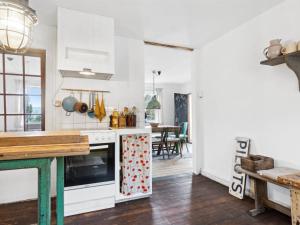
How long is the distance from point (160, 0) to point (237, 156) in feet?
7.25

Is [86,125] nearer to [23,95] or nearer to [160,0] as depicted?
[23,95]

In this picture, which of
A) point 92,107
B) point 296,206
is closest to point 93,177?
point 92,107

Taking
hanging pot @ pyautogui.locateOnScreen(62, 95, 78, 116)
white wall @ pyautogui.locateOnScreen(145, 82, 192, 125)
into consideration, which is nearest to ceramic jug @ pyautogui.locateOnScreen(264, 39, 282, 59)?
hanging pot @ pyautogui.locateOnScreen(62, 95, 78, 116)

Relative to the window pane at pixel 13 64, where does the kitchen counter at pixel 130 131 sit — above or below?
below

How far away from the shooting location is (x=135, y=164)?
8.09 feet

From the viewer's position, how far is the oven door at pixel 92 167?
2.15 m

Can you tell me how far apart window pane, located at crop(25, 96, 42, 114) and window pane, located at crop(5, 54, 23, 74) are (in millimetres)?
378

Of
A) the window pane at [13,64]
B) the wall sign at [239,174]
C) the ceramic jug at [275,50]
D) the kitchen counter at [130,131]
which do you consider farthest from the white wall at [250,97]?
the window pane at [13,64]

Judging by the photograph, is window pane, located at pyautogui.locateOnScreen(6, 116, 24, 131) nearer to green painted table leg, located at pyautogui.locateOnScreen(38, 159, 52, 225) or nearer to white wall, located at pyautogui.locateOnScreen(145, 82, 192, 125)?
green painted table leg, located at pyautogui.locateOnScreen(38, 159, 52, 225)

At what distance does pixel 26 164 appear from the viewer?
0.86 meters

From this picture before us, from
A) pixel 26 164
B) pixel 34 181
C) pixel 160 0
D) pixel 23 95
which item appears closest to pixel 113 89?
pixel 23 95

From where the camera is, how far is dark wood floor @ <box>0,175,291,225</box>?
199 centimetres

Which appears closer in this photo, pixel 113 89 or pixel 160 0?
pixel 160 0

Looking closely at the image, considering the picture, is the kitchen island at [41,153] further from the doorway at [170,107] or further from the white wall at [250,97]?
the doorway at [170,107]
